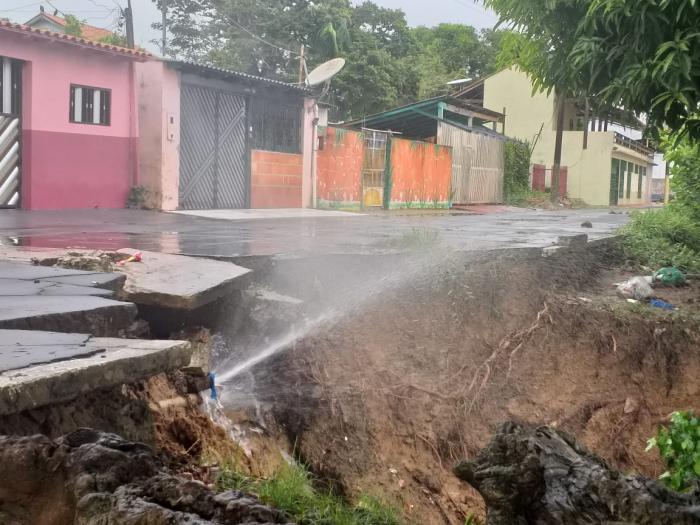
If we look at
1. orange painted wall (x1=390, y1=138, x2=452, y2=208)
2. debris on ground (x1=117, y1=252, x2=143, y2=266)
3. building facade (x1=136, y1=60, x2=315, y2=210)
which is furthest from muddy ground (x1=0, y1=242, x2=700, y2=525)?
orange painted wall (x1=390, y1=138, x2=452, y2=208)

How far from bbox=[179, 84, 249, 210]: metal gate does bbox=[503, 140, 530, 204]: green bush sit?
1429 centimetres

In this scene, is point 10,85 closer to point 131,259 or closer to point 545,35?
point 131,259

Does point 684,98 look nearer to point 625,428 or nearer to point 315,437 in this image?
point 625,428

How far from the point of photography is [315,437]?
405cm

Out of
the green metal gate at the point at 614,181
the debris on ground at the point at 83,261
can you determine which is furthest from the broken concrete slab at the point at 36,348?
the green metal gate at the point at 614,181

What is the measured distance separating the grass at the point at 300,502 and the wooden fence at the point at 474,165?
21974mm

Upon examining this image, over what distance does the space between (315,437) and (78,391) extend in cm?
177

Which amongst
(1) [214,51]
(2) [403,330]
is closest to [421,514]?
(2) [403,330]

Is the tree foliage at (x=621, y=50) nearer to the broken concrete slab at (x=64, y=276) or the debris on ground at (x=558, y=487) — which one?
the debris on ground at (x=558, y=487)

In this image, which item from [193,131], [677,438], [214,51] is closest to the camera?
[677,438]

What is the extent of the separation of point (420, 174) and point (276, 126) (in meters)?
6.10

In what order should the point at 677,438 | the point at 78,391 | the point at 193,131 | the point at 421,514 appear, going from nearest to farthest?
the point at 78,391 < the point at 677,438 < the point at 421,514 < the point at 193,131

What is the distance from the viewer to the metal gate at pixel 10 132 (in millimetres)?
13227

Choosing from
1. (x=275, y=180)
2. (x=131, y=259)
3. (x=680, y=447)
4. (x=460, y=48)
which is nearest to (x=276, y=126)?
(x=275, y=180)
